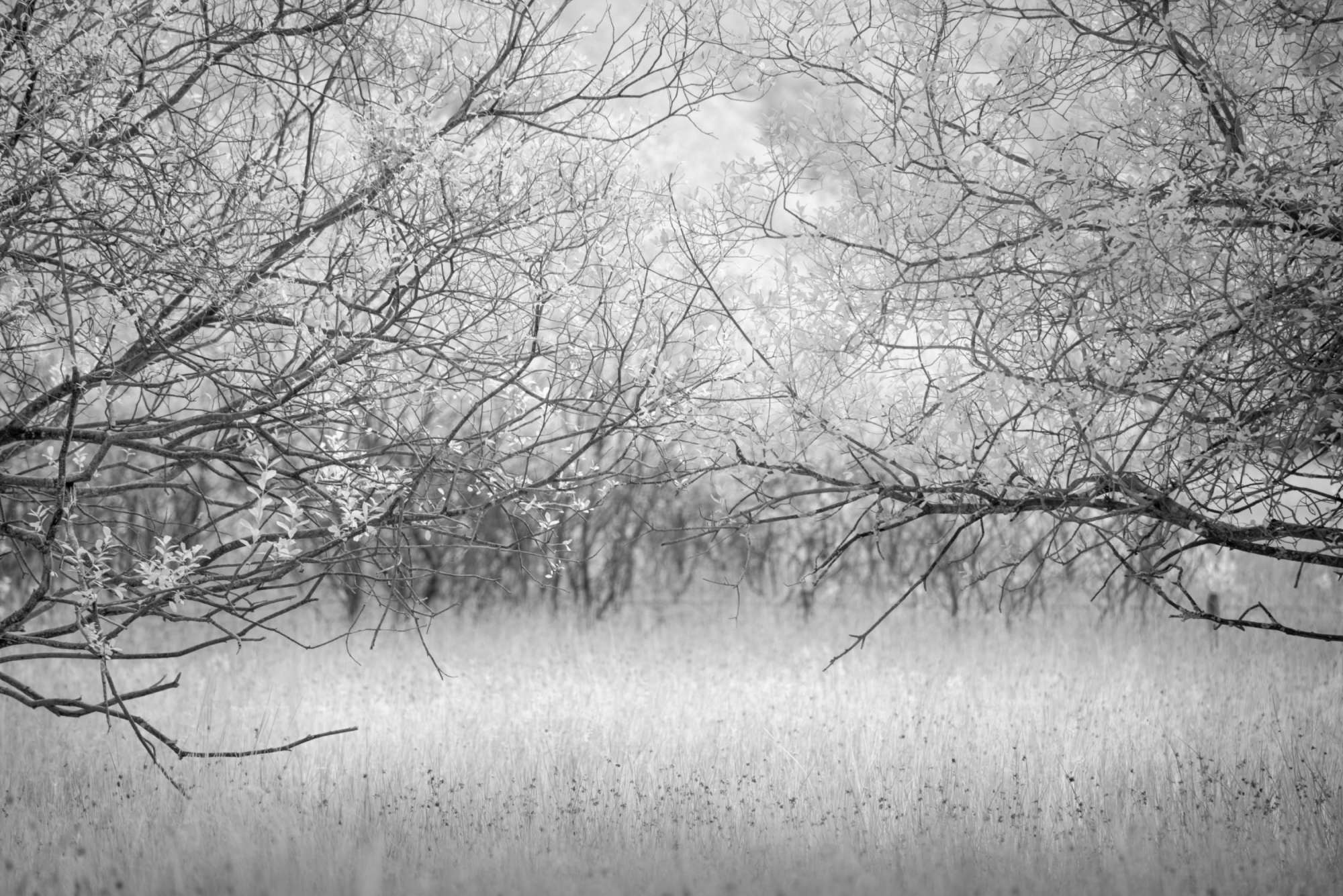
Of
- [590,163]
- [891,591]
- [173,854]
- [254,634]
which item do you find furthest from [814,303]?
[891,591]

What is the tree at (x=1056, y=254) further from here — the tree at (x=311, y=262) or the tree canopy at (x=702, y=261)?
the tree at (x=311, y=262)

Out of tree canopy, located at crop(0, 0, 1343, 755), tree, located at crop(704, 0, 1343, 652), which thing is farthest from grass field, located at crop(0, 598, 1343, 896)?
tree, located at crop(704, 0, 1343, 652)

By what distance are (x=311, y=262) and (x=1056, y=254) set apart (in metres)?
2.75

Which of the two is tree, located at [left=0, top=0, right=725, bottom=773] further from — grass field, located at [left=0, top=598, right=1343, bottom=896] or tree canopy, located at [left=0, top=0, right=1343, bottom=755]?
grass field, located at [left=0, top=598, right=1343, bottom=896]

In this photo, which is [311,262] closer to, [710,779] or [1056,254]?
[1056,254]

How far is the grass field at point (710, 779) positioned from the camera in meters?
4.02

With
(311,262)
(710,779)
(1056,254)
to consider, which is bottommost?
(710,779)

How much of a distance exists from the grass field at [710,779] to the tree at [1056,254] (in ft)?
3.53

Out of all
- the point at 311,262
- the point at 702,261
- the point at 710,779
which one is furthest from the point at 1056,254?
the point at 710,779

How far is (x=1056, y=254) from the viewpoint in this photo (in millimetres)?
3912

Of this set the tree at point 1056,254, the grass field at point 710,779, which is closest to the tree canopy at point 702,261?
the tree at point 1056,254

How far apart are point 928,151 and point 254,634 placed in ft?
27.4

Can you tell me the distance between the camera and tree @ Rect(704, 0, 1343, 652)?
3584mm

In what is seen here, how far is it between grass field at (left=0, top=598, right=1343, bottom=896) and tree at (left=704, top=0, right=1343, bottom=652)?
108 cm
